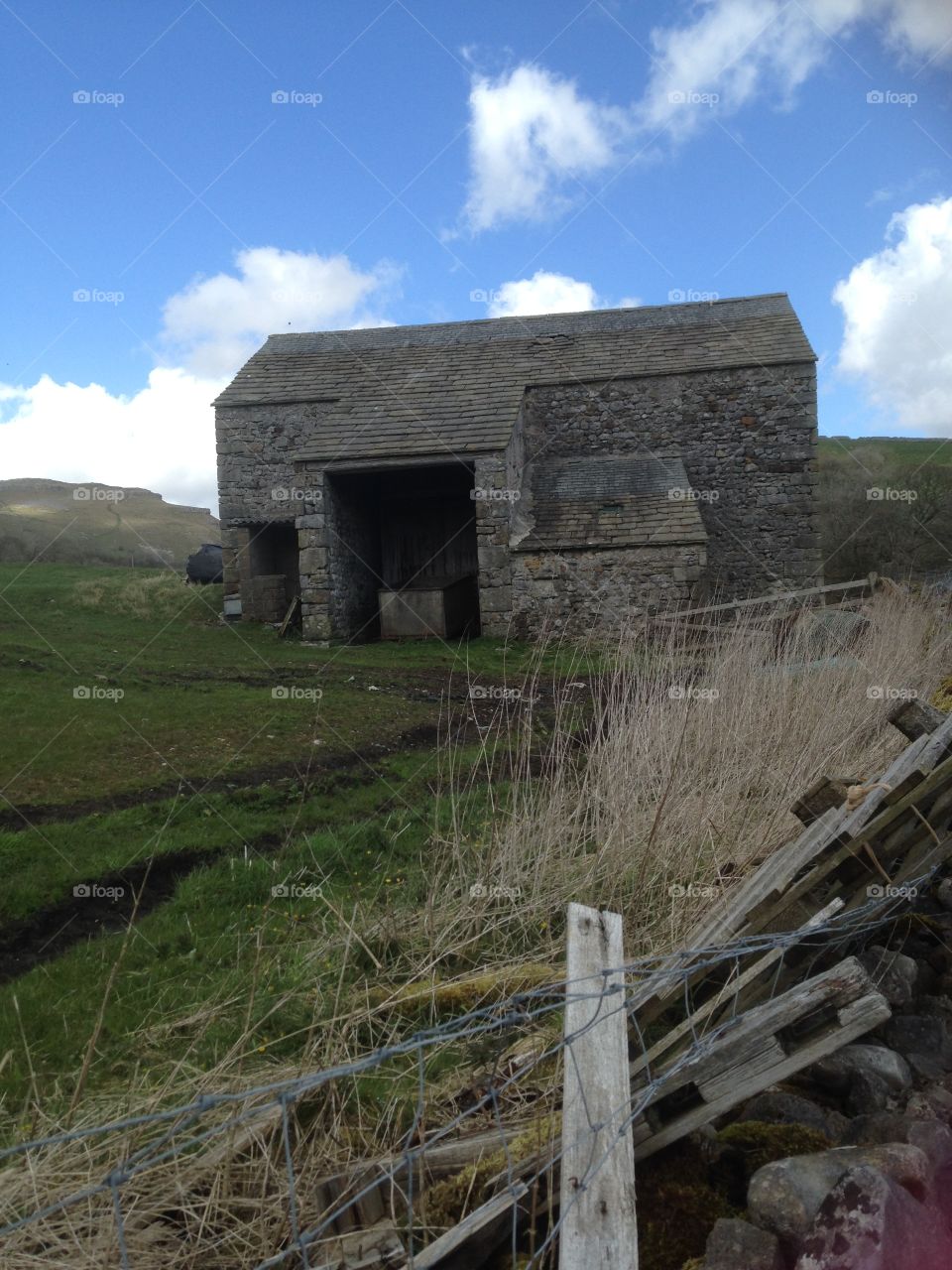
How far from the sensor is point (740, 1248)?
8.09 ft

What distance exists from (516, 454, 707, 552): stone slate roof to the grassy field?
185 inches

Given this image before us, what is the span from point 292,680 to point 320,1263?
10105 millimetres

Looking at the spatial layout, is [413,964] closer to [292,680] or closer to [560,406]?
[292,680]

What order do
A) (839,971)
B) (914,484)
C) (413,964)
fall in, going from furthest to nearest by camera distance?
1. (914,484)
2. (413,964)
3. (839,971)

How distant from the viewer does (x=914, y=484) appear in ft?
89.9

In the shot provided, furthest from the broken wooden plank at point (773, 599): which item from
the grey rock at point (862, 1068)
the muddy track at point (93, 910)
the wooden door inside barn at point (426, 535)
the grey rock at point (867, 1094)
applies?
the grey rock at point (867, 1094)

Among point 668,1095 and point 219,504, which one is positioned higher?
point 219,504

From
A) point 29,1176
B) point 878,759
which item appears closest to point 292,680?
point 878,759

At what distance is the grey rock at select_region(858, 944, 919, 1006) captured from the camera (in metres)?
3.99

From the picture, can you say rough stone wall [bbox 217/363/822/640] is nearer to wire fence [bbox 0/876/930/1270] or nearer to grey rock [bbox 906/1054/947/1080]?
grey rock [bbox 906/1054/947/1080]

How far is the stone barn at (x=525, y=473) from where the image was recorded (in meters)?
16.6

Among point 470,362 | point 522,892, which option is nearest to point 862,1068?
point 522,892

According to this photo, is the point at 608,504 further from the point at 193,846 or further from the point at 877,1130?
the point at 877,1130

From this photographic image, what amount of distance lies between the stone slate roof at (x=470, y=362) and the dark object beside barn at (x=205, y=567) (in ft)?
14.7
